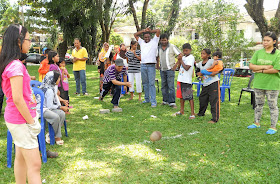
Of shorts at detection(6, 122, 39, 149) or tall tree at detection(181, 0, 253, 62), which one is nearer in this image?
shorts at detection(6, 122, 39, 149)

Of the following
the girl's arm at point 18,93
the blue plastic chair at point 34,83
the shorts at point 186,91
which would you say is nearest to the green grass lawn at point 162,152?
the shorts at point 186,91

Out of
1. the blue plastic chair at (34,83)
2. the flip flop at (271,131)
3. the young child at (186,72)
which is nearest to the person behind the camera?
the blue plastic chair at (34,83)

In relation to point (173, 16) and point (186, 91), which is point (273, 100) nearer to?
point (186, 91)

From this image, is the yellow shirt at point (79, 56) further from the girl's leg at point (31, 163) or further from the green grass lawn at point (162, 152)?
the girl's leg at point (31, 163)

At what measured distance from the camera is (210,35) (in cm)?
1605

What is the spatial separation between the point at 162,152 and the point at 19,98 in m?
2.69

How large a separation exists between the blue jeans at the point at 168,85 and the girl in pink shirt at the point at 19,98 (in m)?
5.21

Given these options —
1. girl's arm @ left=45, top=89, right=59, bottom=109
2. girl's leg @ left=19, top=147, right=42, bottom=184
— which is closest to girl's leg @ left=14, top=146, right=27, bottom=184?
girl's leg @ left=19, top=147, right=42, bottom=184

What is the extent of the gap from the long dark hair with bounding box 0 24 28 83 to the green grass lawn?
5.81 ft

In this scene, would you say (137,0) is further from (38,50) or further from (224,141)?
(38,50)

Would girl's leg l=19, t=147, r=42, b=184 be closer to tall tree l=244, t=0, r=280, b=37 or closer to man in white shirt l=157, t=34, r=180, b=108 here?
man in white shirt l=157, t=34, r=180, b=108

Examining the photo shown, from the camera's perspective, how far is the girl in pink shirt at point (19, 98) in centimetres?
240

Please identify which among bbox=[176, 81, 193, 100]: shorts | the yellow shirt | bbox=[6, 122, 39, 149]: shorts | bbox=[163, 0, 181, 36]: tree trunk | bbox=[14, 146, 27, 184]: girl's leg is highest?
bbox=[163, 0, 181, 36]: tree trunk

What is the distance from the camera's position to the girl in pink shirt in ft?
7.89
